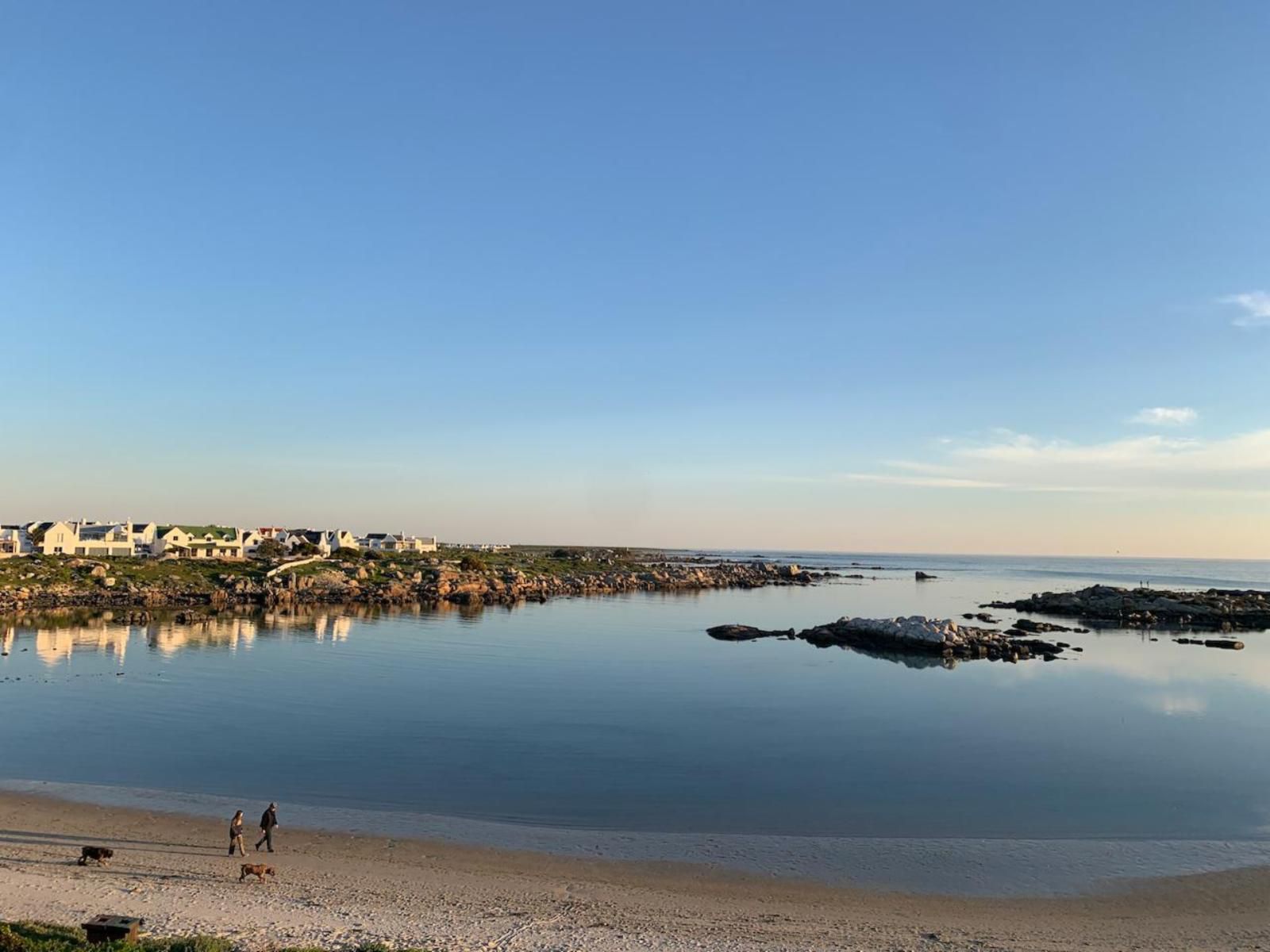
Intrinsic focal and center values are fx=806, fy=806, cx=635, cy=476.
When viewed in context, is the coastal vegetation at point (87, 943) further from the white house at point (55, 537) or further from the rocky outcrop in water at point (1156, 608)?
the white house at point (55, 537)

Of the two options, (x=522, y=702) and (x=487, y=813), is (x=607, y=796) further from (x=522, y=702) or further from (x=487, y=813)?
(x=522, y=702)

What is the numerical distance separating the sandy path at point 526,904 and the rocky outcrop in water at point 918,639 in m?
37.4

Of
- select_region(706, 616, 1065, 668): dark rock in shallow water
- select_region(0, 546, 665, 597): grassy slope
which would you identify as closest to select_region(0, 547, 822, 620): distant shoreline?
select_region(0, 546, 665, 597): grassy slope

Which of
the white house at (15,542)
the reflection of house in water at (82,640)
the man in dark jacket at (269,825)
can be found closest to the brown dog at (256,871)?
the man in dark jacket at (269,825)

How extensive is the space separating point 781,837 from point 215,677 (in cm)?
3138

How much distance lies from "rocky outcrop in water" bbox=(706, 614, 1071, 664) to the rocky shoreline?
33916 millimetres

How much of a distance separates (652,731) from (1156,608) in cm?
7588

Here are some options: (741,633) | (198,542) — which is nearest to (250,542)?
(198,542)

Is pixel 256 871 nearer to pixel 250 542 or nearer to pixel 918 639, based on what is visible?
pixel 918 639

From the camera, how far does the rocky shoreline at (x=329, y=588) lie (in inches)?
2817

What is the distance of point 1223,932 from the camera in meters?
15.3

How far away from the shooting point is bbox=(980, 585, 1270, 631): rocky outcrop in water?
3041 inches

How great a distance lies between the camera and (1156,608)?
8438 cm

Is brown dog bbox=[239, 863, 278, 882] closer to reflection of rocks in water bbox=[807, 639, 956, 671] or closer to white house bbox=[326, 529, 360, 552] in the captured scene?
reflection of rocks in water bbox=[807, 639, 956, 671]
